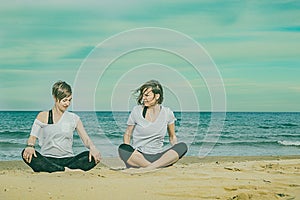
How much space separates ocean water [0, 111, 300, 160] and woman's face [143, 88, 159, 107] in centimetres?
20

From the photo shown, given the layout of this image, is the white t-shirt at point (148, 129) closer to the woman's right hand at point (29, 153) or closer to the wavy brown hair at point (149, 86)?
the wavy brown hair at point (149, 86)

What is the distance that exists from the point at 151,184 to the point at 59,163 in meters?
0.68

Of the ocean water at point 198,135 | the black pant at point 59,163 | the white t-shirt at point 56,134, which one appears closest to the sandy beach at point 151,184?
the black pant at point 59,163

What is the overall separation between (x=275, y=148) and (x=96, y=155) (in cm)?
539

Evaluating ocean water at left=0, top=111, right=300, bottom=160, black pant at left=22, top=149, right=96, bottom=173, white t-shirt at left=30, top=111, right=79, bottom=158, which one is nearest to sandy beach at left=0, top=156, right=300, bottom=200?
black pant at left=22, top=149, right=96, bottom=173

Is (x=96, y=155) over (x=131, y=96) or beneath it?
beneath

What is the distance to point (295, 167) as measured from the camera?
4.70 m

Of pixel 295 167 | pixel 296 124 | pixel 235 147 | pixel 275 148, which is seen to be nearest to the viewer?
pixel 295 167

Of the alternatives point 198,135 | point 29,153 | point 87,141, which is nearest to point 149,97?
point 87,141

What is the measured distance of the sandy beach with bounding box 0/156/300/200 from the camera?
3498 mm

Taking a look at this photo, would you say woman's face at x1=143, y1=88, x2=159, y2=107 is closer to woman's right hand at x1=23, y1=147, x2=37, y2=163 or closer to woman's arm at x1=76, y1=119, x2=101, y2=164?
woman's arm at x1=76, y1=119, x2=101, y2=164

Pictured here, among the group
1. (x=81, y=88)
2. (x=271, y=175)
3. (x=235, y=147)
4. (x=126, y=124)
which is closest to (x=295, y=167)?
(x=271, y=175)

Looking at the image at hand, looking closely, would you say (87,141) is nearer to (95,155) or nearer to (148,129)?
(95,155)

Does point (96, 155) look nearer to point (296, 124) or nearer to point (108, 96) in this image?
point (108, 96)
